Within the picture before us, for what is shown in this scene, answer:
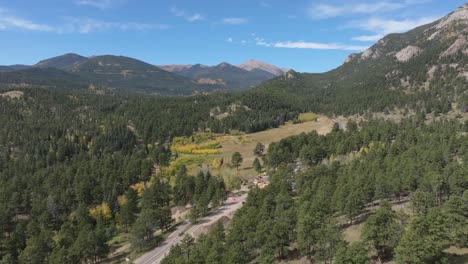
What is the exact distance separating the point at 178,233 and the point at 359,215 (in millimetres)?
49657

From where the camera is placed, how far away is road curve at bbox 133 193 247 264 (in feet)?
277

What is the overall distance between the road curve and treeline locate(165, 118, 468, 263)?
12.8 m

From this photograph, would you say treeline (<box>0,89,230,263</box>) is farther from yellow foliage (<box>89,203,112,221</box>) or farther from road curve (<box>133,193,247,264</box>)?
road curve (<box>133,193,247,264</box>)

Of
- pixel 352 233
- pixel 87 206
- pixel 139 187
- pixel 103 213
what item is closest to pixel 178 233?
pixel 103 213

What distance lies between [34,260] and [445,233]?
86.8 meters

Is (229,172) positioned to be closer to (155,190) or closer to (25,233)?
(155,190)

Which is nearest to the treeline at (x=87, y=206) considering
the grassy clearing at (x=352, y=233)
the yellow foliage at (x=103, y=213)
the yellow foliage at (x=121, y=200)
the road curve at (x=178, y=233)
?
the yellow foliage at (x=103, y=213)

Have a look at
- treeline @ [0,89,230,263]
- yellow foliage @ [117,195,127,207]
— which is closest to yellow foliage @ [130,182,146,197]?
treeline @ [0,89,230,263]

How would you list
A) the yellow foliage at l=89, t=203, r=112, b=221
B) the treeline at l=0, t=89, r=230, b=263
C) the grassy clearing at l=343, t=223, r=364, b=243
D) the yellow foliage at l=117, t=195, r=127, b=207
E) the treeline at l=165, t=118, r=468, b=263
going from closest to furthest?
the treeline at l=165, t=118, r=468, b=263 → the grassy clearing at l=343, t=223, r=364, b=243 → the treeline at l=0, t=89, r=230, b=263 → the yellow foliage at l=89, t=203, r=112, b=221 → the yellow foliage at l=117, t=195, r=127, b=207

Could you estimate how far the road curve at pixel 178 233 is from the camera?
8450cm

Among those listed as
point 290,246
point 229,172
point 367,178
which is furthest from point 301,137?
point 290,246

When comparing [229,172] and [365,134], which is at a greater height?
[365,134]

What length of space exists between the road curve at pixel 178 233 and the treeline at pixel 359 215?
503 inches

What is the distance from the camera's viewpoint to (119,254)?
3659 inches
